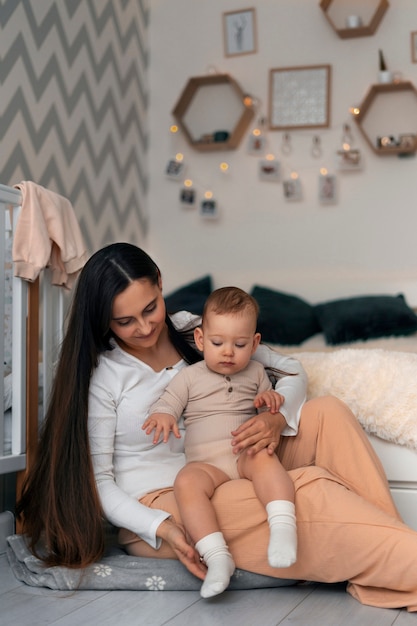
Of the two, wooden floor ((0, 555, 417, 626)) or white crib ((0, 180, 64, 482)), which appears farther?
white crib ((0, 180, 64, 482))

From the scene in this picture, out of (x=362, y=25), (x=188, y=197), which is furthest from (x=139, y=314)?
(x=362, y=25)

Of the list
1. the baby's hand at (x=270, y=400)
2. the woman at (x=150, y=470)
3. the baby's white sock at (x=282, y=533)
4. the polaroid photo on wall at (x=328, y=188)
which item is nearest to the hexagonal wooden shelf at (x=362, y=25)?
the polaroid photo on wall at (x=328, y=188)

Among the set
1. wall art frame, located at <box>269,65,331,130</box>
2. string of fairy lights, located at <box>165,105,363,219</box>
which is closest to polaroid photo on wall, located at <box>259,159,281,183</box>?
string of fairy lights, located at <box>165,105,363,219</box>

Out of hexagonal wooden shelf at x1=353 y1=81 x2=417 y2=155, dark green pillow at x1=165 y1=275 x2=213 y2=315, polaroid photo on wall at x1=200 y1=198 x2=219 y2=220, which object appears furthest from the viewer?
polaroid photo on wall at x1=200 y1=198 x2=219 y2=220

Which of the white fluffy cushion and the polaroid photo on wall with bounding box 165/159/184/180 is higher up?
the polaroid photo on wall with bounding box 165/159/184/180

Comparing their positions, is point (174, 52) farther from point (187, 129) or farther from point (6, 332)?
point (6, 332)

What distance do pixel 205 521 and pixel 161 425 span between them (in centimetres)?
20

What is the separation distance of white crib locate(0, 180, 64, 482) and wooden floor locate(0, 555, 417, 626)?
399 mm

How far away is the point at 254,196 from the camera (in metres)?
3.64

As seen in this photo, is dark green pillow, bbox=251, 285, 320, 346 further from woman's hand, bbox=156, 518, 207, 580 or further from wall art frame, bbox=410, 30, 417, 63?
woman's hand, bbox=156, 518, 207, 580

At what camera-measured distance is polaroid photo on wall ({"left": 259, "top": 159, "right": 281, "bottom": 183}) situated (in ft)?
11.7

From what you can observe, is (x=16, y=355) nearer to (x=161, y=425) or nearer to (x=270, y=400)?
(x=161, y=425)

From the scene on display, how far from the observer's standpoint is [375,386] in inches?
71.8

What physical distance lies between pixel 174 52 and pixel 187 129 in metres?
0.43
